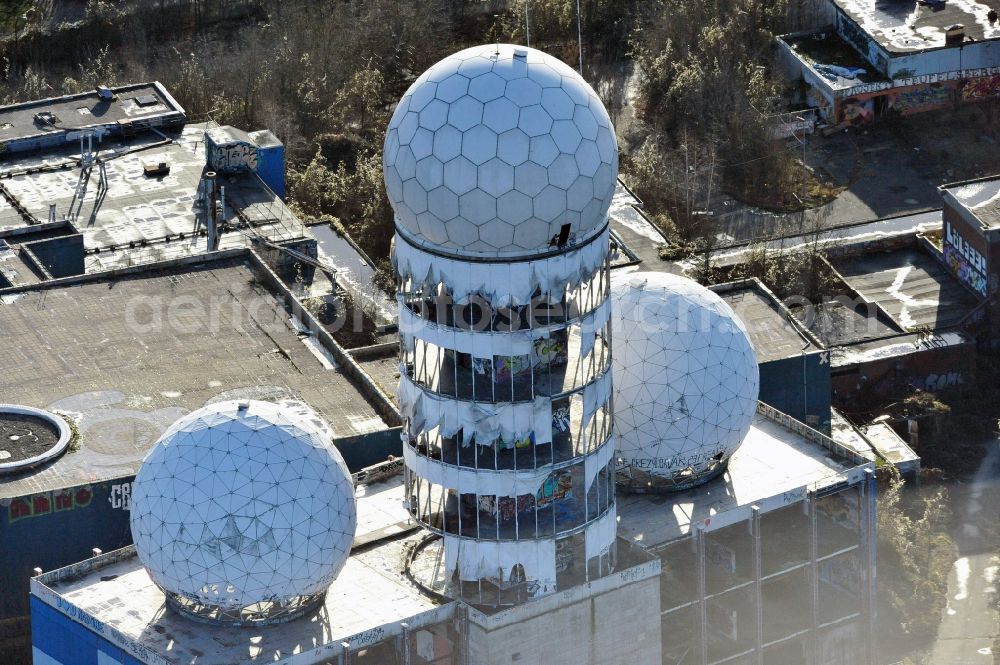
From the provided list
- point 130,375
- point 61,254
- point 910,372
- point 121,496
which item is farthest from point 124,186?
point 910,372

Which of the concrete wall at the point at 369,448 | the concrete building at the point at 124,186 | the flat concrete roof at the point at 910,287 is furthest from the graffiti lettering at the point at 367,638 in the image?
the flat concrete roof at the point at 910,287

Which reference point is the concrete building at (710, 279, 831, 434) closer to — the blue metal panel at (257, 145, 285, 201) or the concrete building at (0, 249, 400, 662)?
the concrete building at (0, 249, 400, 662)

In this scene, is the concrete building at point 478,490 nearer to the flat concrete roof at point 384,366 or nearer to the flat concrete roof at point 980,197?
the flat concrete roof at point 384,366

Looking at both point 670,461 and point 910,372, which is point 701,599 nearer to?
point 670,461

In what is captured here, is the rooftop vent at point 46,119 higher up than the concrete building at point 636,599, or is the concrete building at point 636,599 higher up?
the rooftop vent at point 46,119

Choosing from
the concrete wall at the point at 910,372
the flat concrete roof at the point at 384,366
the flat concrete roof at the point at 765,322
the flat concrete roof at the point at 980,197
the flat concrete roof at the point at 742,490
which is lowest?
the concrete wall at the point at 910,372
